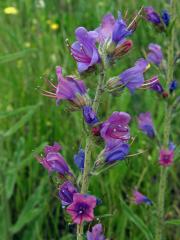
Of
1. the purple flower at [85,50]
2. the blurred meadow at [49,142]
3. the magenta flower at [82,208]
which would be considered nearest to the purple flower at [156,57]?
the blurred meadow at [49,142]

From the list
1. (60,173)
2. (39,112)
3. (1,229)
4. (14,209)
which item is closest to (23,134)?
(39,112)

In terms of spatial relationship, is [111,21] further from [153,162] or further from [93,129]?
[153,162]

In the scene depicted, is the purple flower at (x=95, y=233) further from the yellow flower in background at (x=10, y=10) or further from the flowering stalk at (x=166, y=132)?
the yellow flower in background at (x=10, y=10)

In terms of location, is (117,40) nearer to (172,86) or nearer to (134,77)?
(134,77)

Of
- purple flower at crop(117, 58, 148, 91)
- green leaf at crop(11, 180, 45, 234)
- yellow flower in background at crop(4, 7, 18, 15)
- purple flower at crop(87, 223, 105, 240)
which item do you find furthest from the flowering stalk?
yellow flower in background at crop(4, 7, 18, 15)

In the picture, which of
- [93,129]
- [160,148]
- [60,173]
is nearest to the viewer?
[93,129]
